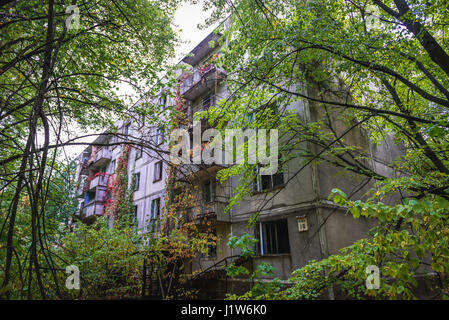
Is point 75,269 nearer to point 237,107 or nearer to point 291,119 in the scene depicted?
point 237,107

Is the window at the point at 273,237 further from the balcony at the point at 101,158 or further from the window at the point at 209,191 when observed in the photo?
the balcony at the point at 101,158

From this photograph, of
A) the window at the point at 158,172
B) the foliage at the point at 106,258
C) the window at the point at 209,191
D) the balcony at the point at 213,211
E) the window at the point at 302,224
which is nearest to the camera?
the foliage at the point at 106,258

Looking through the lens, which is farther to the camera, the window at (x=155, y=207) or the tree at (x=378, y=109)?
the window at (x=155, y=207)

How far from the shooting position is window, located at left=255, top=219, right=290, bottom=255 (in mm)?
10227

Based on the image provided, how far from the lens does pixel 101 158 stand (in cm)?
2372

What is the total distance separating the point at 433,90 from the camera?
7305 mm

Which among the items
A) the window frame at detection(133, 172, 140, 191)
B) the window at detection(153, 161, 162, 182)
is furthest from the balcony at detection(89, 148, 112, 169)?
the window at detection(153, 161, 162, 182)

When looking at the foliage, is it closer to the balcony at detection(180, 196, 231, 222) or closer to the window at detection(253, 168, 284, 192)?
the balcony at detection(180, 196, 231, 222)

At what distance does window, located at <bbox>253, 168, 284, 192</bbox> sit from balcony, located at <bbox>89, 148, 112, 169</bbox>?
17159 mm

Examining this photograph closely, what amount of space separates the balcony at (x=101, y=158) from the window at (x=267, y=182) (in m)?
17.2

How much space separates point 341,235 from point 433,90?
18.6 ft

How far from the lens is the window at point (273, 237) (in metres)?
10.2

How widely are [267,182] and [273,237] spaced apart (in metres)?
2.43

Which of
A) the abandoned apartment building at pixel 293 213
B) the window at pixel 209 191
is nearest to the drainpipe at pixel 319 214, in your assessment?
the abandoned apartment building at pixel 293 213
